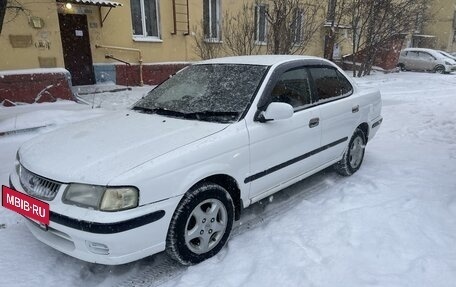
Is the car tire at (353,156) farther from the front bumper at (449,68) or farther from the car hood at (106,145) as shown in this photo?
the front bumper at (449,68)

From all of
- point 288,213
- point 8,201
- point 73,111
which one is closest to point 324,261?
point 288,213

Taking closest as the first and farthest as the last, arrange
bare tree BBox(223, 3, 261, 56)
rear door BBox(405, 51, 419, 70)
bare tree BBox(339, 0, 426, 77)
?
bare tree BBox(223, 3, 261, 56) → bare tree BBox(339, 0, 426, 77) → rear door BBox(405, 51, 419, 70)

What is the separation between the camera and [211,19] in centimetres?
1440

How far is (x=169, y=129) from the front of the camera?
118 inches

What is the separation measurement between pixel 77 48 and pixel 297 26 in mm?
7051

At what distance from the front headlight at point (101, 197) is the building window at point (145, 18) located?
35.4ft

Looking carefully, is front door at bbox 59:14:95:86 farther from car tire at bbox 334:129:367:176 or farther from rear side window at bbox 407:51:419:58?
rear side window at bbox 407:51:419:58

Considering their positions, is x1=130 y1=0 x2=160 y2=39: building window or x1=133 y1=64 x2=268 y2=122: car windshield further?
x1=130 y1=0 x2=160 y2=39: building window

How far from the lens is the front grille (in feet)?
8.32

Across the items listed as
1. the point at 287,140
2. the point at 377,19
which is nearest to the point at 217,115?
the point at 287,140

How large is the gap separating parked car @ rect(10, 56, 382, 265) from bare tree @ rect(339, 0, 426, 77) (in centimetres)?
1427

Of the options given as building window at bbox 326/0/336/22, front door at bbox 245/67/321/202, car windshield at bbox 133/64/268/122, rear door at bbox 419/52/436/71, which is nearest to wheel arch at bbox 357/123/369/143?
front door at bbox 245/67/321/202

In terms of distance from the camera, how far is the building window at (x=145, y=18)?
40.2 feet

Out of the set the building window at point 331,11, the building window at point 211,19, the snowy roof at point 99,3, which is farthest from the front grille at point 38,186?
the building window at point 331,11
